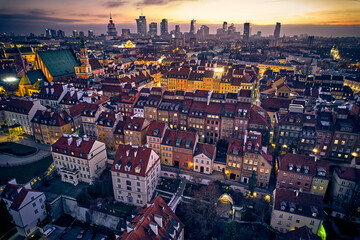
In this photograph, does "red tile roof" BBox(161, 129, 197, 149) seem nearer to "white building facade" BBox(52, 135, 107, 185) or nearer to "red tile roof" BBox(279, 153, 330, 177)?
"white building facade" BBox(52, 135, 107, 185)

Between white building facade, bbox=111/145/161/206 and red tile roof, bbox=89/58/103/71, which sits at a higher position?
red tile roof, bbox=89/58/103/71

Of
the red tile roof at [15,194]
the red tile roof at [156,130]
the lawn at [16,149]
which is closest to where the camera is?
the red tile roof at [15,194]

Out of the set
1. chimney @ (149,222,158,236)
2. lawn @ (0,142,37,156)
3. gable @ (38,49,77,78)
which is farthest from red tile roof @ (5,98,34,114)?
A: chimney @ (149,222,158,236)

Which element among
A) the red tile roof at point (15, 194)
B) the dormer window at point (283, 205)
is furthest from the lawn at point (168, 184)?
the red tile roof at point (15, 194)

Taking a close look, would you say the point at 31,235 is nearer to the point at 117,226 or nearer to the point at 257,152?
the point at 117,226

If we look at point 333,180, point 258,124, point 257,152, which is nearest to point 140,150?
point 257,152

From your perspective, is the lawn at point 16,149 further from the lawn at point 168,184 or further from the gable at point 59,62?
the gable at point 59,62
